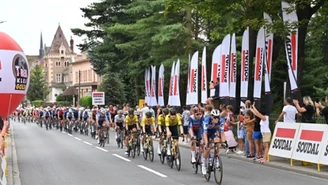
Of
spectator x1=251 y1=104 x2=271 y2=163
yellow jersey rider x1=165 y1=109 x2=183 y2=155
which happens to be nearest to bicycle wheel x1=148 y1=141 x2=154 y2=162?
yellow jersey rider x1=165 y1=109 x2=183 y2=155

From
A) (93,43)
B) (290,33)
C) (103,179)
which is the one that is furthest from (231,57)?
(93,43)

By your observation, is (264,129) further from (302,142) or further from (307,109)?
(302,142)

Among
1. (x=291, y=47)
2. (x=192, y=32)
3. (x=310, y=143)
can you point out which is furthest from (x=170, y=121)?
(x=192, y=32)

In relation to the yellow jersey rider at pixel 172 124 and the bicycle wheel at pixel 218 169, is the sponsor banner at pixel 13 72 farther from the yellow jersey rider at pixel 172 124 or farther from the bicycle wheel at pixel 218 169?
the bicycle wheel at pixel 218 169

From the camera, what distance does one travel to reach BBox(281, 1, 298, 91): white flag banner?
19.8m

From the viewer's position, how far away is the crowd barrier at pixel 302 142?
1542 cm

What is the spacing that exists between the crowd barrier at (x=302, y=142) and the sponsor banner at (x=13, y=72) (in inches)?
303

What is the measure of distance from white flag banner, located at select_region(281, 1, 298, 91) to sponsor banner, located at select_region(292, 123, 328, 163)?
11.8 ft

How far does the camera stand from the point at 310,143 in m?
16.0

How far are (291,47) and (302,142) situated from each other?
4.77m

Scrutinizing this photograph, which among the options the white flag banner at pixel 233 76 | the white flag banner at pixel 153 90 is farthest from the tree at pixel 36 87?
the white flag banner at pixel 233 76

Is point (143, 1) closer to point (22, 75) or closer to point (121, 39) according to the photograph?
point (121, 39)

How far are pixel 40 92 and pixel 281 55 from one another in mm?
117293

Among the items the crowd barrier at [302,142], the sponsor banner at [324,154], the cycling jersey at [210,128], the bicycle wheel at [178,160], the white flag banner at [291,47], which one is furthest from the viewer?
the white flag banner at [291,47]
